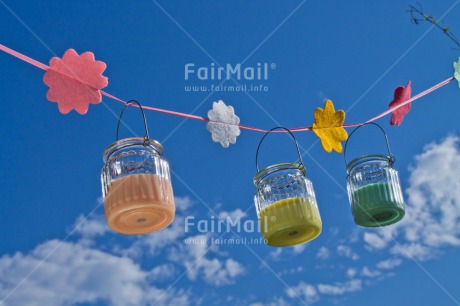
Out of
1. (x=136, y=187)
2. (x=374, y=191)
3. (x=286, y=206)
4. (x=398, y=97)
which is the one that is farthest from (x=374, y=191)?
(x=136, y=187)

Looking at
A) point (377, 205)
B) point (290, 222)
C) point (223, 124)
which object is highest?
point (223, 124)

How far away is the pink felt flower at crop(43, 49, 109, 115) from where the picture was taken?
2.40m

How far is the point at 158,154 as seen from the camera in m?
2.45

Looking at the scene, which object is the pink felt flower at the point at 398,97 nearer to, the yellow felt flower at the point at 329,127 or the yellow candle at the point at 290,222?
the yellow felt flower at the point at 329,127

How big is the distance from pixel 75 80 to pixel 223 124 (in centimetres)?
70

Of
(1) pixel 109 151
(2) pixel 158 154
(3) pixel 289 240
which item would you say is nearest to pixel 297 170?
(3) pixel 289 240

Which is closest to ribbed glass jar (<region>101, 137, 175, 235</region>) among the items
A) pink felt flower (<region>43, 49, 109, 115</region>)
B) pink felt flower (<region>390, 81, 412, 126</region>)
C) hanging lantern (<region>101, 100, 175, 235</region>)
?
hanging lantern (<region>101, 100, 175, 235</region>)

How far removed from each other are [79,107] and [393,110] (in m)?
1.39

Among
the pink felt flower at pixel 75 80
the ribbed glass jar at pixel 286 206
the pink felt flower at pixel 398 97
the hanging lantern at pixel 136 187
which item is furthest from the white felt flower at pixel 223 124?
the pink felt flower at pixel 398 97

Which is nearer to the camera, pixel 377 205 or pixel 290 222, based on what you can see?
pixel 290 222

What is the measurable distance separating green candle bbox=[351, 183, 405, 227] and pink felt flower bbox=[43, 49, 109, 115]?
3.45 ft

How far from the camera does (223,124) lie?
2912 millimetres

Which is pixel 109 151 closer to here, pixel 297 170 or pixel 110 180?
pixel 110 180

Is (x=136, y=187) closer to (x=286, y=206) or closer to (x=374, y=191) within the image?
(x=286, y=206)
